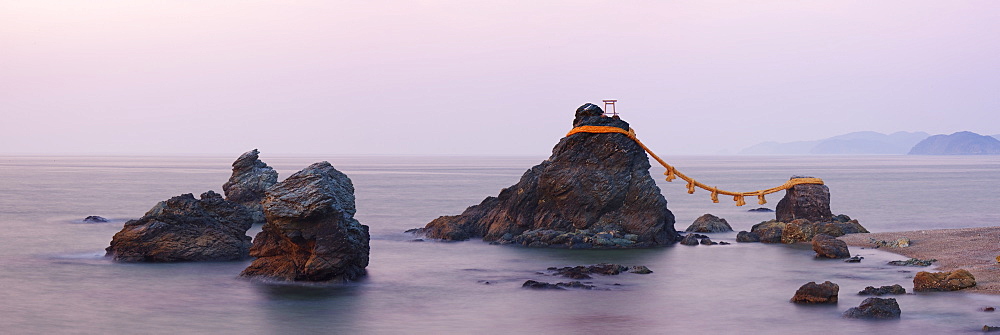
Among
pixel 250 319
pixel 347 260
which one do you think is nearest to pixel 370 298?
pixel 347 260

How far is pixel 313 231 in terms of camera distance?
27.2 m

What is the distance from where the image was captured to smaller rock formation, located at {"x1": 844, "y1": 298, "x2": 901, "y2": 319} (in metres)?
22.1

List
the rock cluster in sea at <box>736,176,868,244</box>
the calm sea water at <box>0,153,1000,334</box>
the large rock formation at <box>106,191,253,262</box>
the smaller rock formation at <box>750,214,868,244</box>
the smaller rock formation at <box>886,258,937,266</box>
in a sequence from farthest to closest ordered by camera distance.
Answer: the rock cluster in sea at <box>736,176,868,244</box>
the smaller rock formation at <box>750,214,868,244</box>
the large rock formation at <box>106,191,253,262</box>
the smaller rock formation at <box>886,258,937,266</box>
the calm sea water at <box>0,153,1000,334</box>

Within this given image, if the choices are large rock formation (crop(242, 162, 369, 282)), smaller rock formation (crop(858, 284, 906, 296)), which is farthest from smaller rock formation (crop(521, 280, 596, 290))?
smaller rock formation (crop(858, 284, 906, 296))

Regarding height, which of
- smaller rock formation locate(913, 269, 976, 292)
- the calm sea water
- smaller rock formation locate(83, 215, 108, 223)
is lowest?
the calm sea water

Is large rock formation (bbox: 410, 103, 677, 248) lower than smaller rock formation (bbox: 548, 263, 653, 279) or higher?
higher

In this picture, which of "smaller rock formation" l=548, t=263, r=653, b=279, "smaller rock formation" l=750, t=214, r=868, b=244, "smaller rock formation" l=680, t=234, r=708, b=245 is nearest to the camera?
"smaller rock formation" l=548, t=263, r=653, b=279

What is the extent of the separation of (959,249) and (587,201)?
14055mm

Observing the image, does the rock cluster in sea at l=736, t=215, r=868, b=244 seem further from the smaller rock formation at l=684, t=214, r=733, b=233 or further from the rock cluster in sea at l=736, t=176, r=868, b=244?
the smaller rock formation at l=684, t=214, r=733, b=233

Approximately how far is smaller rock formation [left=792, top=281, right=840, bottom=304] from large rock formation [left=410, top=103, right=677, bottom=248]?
13.4 metres

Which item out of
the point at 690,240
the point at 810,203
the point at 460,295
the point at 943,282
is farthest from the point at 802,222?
the point at 460,295

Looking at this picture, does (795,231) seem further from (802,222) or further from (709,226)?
(709,226)

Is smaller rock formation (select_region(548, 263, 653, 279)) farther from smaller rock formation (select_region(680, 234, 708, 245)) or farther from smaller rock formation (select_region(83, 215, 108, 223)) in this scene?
smaller rock formation (select_region(83, 215, 108, 223))

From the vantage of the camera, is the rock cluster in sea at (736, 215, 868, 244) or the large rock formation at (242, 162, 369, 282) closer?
the large rock formation at (242, 162, 369, 282)
